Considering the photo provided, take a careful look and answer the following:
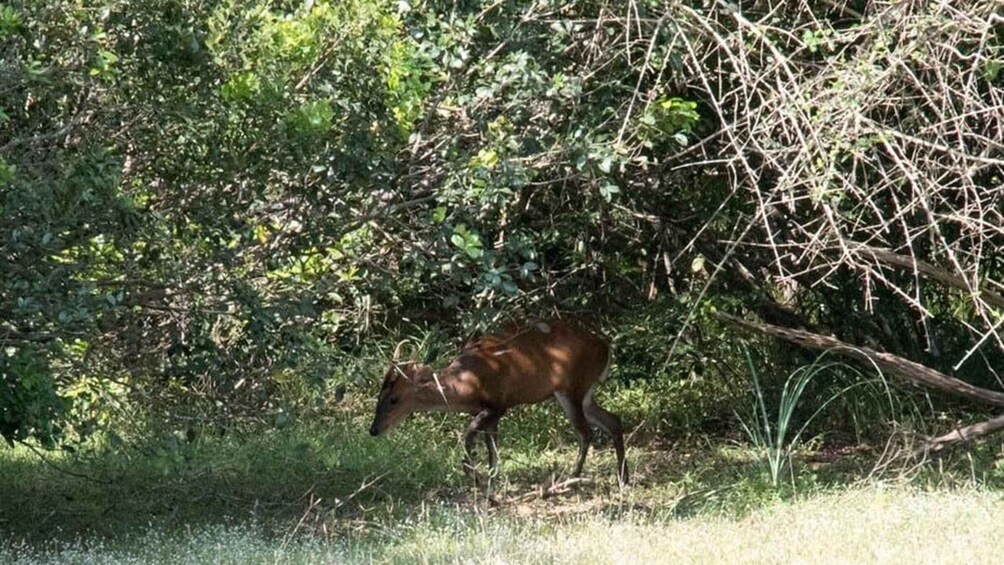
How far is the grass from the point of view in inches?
258

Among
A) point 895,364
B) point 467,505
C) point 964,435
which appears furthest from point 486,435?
point 964,435

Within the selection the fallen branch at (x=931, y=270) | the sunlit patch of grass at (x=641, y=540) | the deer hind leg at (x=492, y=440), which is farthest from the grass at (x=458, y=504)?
the fallen branch at (x=931, y=270)

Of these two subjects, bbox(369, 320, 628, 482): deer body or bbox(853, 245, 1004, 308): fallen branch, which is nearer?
bbox(853, 245, 1004, 308): fallen branch

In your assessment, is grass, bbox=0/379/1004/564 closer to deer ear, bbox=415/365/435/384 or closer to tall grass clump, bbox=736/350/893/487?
tall grass clump, bbox=736/350/893/487

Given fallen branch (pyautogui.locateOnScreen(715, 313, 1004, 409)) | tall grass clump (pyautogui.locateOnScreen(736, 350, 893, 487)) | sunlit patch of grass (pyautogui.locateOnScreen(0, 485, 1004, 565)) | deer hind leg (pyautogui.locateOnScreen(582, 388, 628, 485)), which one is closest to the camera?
sunlit patch of grass (pyautogui.locateOnScreen(0, 485, 1004, 565))

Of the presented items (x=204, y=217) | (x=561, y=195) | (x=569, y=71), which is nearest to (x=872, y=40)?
(x=569, y=71)

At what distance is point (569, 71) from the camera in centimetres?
773

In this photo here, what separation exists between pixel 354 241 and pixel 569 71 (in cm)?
142

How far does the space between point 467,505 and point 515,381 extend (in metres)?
1.14

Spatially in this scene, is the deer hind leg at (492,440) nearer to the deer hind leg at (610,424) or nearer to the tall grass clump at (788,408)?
the deer hind leg at (610,424)

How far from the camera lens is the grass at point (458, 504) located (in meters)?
6.54

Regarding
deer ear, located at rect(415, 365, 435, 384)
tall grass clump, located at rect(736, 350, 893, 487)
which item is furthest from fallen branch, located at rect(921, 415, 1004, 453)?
deer ear, located at rect(415, 365, 435, 384)

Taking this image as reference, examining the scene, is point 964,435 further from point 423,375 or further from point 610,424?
point 423,375

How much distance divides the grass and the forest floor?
0.02m
